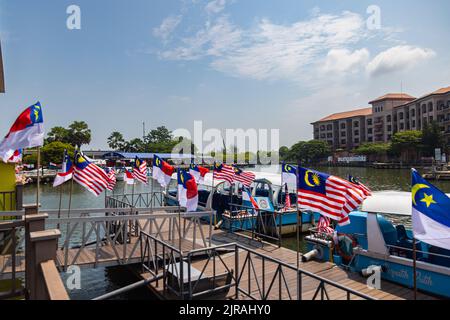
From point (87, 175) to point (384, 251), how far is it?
9.96m

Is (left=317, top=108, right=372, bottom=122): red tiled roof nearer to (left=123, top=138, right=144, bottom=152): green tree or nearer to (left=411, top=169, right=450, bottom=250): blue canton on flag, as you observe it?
(left=123, top=138, right=144, bottom=152): green tree

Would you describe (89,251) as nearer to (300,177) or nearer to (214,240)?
(214,240)

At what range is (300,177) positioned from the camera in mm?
8828

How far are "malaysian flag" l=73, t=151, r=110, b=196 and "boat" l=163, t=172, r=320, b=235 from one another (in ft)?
14.1

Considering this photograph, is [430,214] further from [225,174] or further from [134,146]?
[134,146]

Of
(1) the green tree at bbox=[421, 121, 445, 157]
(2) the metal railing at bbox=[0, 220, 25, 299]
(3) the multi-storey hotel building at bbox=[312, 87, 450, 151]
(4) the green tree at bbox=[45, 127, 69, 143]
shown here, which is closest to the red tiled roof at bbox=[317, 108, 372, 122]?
(3) the multi-storey hotel building at bbox=[312, 87, 450, 151]

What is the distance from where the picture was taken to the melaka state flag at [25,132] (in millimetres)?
7902

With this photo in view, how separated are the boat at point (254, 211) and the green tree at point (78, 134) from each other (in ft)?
225

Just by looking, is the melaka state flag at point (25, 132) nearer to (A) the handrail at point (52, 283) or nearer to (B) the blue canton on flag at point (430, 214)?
(A) the handrail at point (52, 283)

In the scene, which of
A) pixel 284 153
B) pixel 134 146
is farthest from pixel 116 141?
pixel 284 153

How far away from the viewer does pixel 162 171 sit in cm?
1377

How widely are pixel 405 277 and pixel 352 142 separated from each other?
117m
